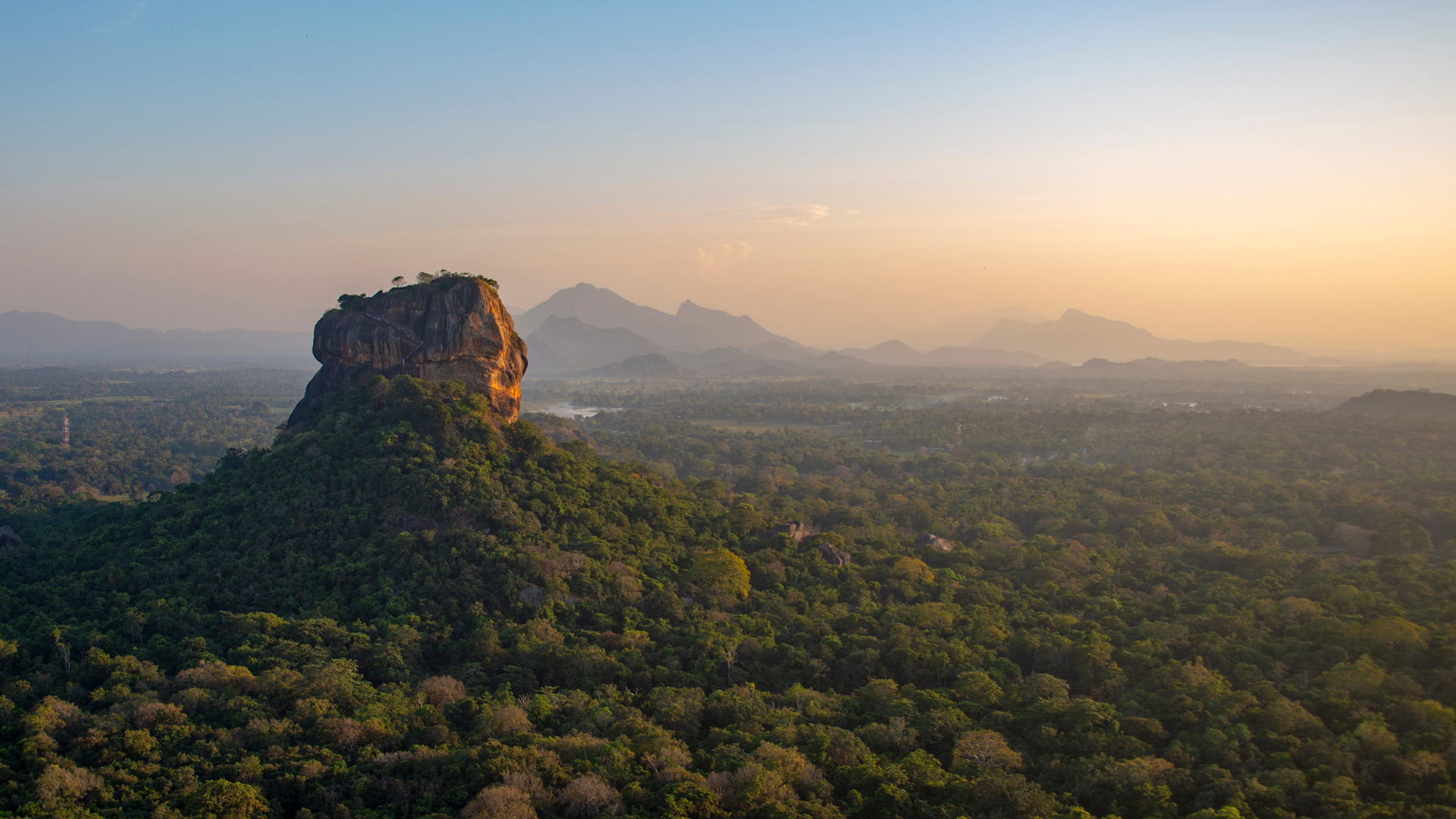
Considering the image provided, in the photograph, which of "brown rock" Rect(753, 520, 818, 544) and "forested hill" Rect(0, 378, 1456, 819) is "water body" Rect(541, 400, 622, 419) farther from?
"brown rock" Rect(753, 520, 818, 544)

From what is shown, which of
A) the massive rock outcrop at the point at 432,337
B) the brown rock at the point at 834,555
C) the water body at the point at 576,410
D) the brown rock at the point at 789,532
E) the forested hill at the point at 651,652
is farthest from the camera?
the water body at the point at 576,410

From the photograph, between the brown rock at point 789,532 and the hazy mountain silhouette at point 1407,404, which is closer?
the brown rock at point 789,532

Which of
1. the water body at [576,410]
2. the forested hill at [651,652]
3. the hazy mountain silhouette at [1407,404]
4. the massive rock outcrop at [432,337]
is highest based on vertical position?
the massive rock outcrop at [432,337]

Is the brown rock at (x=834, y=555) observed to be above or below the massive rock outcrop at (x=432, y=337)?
below

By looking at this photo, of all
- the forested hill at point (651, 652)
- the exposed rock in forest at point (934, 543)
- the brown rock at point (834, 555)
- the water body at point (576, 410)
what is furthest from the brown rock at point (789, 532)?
the water body at point (576, 410)

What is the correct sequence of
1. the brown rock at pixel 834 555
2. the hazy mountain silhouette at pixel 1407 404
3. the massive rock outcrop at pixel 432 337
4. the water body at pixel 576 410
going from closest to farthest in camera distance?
1. the brown rock at pixel 834 555
2. the massive rock outcrop at pixel 432 337
3. the hazy mountain silhouette at pixel 1407 404
4. the water body at pixel 576 410

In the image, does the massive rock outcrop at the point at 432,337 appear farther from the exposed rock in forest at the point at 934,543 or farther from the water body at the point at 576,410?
the water body at the point at 576,410

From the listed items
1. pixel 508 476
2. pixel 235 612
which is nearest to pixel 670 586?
pixel 508 476
